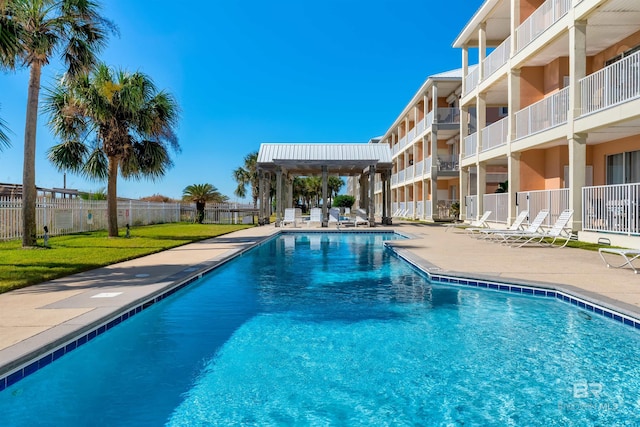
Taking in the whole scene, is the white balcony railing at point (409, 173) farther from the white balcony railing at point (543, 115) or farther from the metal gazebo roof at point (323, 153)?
the white balcony railing at point (543, 115)

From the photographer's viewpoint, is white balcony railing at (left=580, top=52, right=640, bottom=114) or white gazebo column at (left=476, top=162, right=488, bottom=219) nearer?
white balcony railing at (left=580, top=52, right=640, bottom=114)

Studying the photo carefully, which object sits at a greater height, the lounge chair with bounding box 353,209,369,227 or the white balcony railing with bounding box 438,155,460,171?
the white balcony railing with bounding box 438,155,460,171

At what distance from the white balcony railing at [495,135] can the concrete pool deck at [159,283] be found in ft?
27.8

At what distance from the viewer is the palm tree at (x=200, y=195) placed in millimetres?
31578

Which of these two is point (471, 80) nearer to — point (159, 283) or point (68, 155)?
point (68, 155)

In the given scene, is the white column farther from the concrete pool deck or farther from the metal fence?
the metal fence

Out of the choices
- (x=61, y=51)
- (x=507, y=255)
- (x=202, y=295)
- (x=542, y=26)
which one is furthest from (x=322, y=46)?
(x=202, y=295)

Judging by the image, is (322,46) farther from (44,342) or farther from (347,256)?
(44,342)

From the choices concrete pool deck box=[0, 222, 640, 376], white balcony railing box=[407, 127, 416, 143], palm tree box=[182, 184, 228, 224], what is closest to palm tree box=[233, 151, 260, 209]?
palm tree box=[182, 184, 228, 224]

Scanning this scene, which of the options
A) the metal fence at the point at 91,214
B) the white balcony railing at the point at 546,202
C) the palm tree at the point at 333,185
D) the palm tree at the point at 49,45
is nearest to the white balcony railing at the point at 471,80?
the white balcony railing at the point at 546,202

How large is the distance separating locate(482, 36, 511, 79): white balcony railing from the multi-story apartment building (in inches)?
1.9

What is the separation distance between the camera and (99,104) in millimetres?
15344

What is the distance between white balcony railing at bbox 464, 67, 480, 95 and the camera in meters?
22.9

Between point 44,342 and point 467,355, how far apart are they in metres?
4.11
